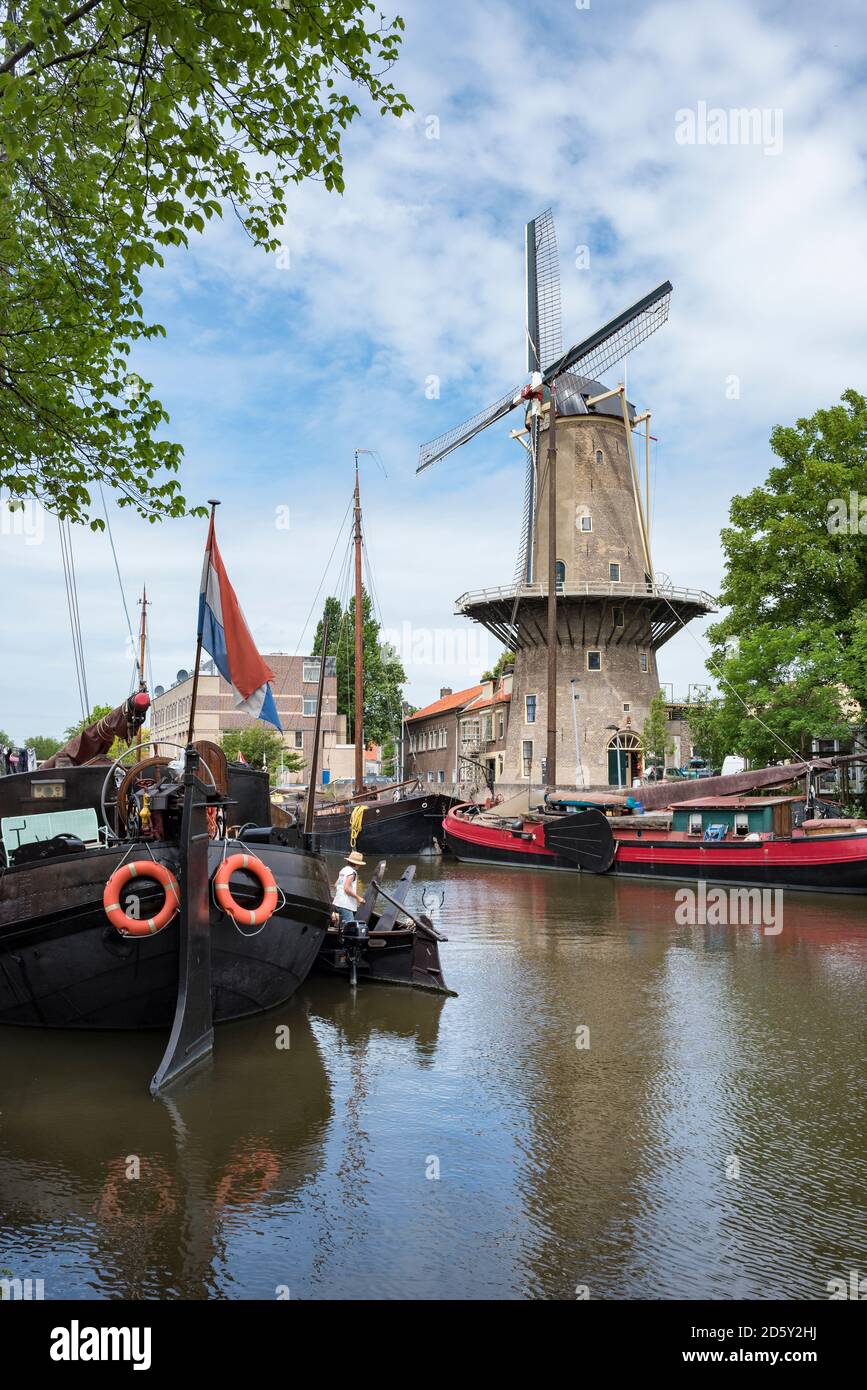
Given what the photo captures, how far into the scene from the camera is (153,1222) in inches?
264

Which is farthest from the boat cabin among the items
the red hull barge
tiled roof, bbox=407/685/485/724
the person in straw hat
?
tiled roof, bbox=407/685/485/724

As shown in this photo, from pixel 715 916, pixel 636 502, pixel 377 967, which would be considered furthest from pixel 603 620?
pixel 377 967

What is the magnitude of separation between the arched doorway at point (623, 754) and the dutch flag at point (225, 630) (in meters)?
38.4

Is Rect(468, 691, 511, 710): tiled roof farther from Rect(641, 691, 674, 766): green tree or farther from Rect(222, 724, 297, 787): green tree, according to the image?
Rect(222, 724, 297, 787): green tree

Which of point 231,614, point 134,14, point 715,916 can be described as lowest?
point 715,916

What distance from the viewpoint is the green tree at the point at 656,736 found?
4691 centimetres

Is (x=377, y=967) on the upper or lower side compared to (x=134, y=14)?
lower

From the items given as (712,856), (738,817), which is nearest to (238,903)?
(712,856)

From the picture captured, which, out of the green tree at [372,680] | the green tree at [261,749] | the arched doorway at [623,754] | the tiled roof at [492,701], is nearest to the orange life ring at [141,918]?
the arched doorway at [623,754]

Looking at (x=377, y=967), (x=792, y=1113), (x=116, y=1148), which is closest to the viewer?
(x=116, y=1148)

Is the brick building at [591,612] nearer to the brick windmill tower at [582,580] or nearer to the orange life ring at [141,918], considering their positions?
the brick windmill tower at [582,580]

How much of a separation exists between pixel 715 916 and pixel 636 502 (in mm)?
31934

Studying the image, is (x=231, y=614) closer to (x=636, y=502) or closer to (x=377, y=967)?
(x=377, y=967)

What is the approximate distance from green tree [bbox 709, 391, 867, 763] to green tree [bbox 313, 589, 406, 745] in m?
41.0
